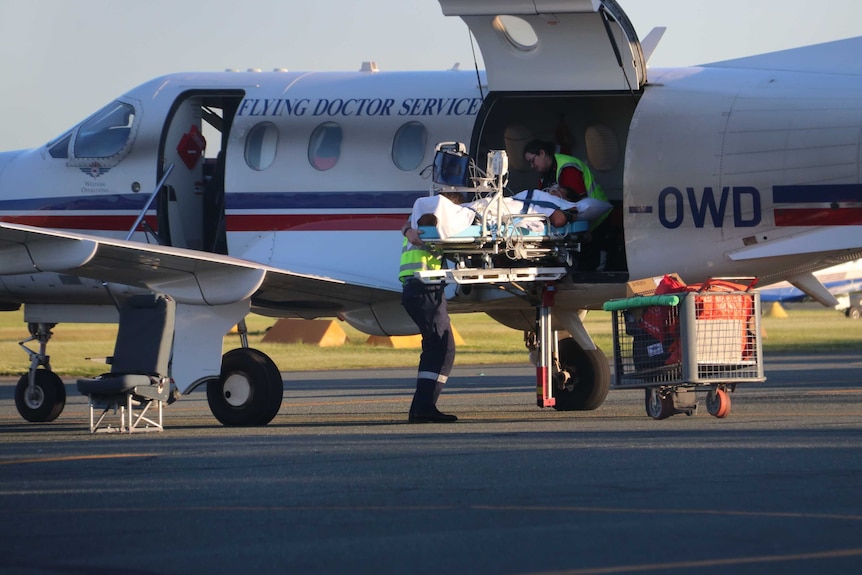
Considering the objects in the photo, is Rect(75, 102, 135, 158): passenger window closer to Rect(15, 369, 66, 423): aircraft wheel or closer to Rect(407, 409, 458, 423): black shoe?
Rect(15, 369, 66, 423): aircraft wheel

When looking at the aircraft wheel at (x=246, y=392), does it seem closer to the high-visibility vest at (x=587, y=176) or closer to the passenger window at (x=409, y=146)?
the passenger window at (x=409, y=146)

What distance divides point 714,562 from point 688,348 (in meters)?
6.21

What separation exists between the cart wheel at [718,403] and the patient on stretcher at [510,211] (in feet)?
7.08

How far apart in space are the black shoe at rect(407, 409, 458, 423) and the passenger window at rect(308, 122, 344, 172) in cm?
337

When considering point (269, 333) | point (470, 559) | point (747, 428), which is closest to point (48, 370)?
point (747, 428)

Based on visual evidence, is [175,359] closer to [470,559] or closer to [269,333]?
[470,559]

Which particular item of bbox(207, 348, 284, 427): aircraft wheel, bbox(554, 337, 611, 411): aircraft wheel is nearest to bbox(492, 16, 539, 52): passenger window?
bbox(554, 337, 611, 411): aircraft wheel

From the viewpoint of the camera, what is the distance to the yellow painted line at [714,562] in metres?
5.74

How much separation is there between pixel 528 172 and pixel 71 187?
536 cm

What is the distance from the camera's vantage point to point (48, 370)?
51.9 feet

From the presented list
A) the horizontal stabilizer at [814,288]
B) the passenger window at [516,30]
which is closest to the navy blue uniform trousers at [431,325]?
the passenger window at [516,30]

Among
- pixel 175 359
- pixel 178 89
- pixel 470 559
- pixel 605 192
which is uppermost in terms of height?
pixel 178 89

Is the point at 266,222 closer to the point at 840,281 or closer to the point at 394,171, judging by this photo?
the point at 394,171

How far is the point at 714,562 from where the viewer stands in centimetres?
592
